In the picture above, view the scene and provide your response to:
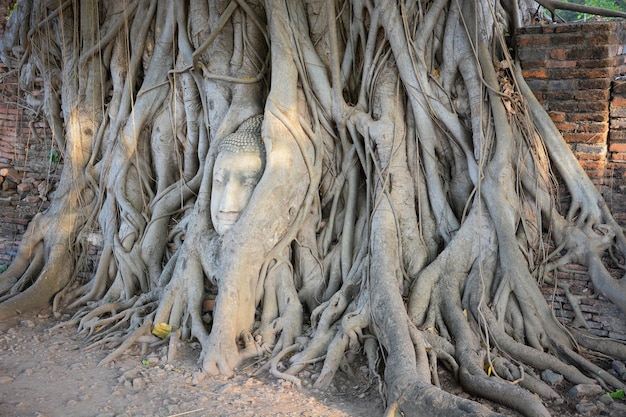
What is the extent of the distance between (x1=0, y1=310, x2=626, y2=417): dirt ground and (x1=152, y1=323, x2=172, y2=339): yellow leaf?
15 centimetres

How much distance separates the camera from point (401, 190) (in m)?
4.54

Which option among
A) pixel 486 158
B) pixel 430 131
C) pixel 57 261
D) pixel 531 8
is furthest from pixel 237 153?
pixel 531 8

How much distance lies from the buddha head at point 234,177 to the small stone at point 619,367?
8.25 feet

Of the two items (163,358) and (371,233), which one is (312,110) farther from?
(163,358)

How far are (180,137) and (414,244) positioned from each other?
2126 mm

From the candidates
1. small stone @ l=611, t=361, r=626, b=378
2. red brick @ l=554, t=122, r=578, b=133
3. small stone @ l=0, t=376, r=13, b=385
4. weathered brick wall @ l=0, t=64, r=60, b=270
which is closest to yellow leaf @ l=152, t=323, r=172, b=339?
small stone @ l=0, t=376, r=13, b=385

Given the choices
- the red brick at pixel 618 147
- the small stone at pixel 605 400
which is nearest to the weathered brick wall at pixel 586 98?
the red brick at pixel 618 147

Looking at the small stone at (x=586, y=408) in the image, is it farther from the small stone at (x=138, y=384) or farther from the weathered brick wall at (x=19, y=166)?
the weathered brick wall at (x=19, y=166)

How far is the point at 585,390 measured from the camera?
3.61 meters

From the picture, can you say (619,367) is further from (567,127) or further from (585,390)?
(567,127)

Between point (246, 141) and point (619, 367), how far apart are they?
9.08 feet

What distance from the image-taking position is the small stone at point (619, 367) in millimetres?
3865

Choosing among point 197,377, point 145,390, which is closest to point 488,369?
point 197,377

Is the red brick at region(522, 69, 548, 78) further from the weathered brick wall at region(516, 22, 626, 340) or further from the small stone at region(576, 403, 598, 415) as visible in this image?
the small stone at region(576, 403, 598, 415)
